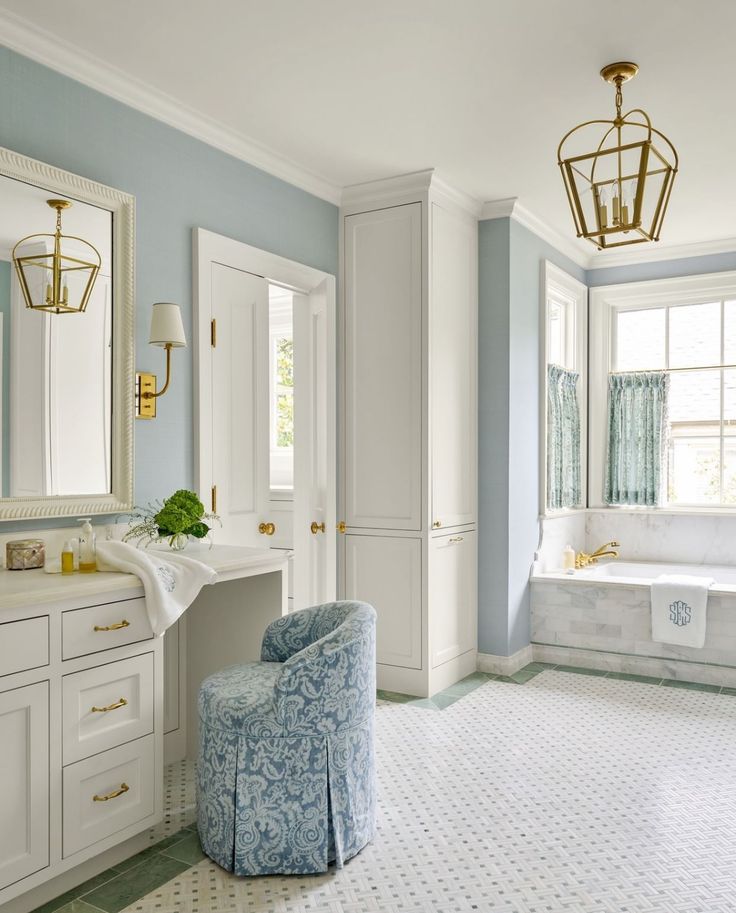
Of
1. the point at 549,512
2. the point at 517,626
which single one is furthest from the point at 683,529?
the point at 517,626

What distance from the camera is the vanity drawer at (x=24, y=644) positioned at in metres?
2.02

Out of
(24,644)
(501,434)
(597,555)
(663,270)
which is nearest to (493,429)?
(501,434)

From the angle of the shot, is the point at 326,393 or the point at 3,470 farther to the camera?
the point at 326,393

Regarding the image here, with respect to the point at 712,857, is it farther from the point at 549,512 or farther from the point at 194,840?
the point at 549,512

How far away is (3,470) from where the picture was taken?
2543mm

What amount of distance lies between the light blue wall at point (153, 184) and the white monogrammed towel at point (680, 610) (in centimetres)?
281

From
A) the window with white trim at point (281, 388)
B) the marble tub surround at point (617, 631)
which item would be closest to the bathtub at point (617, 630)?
the marble tub surround at point (617, 631)

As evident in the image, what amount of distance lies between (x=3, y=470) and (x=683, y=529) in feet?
15.0

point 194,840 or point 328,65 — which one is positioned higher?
point 328,65

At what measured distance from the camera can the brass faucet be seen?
17.7 feet

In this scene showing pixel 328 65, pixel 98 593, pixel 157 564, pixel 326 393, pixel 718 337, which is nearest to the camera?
pixel 98 593

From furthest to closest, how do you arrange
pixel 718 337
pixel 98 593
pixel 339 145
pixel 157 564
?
pixel 718 337 < pixel 339 145 < pixel 157 564 < pixel 98 593

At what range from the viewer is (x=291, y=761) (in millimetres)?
2324

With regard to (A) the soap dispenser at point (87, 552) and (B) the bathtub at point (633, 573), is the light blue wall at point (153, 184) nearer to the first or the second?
(A) the soap dispenser at point (87, 552)
